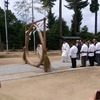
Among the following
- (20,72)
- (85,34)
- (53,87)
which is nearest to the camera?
(53,87)

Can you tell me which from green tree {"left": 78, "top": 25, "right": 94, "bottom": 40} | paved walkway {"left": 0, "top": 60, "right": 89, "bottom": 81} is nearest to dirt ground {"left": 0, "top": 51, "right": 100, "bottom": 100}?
paved walkway {"left": 0, "top": 60, "right": 89, "bottom": 81}

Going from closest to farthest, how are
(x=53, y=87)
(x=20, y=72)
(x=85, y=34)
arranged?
(x=53, y=87), (x=20, y=72), (x=85, y=34)

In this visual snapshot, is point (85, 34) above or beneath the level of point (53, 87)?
above

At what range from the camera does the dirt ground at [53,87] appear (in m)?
7.07

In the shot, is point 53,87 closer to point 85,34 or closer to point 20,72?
point 20,72

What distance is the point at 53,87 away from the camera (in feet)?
27.1

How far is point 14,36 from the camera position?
3859 cm

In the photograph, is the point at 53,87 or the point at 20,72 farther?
the point at 20,72

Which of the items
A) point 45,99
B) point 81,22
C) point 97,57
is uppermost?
point 81,22

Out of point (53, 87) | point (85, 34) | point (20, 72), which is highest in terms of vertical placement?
point (85, 34)

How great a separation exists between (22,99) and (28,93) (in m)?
0.71

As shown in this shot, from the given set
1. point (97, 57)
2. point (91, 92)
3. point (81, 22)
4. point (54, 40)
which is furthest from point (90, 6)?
point (91, 92)

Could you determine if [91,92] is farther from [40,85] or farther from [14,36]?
[14,36]

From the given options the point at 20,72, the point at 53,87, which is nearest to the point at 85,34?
the point at 20,72
